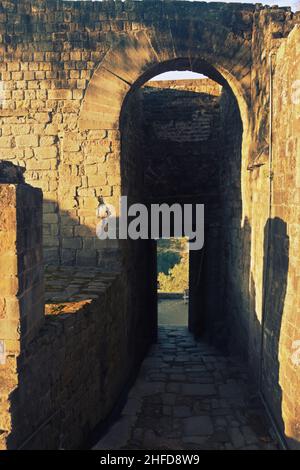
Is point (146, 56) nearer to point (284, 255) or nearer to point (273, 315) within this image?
point (284, 255)

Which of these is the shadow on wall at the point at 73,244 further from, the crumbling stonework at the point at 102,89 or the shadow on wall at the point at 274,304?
the shadow on wall at the point at 274,304

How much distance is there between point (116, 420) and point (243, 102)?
551 cm

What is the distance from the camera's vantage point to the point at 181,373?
7152 millimetres

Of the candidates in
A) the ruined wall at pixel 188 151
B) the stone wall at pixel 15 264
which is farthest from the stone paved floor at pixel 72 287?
the ruined wall at pixel 188 151

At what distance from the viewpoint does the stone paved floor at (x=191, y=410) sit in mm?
4855

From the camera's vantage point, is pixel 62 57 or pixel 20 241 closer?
pixel 20 241

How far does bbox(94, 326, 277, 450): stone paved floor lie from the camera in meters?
4.86

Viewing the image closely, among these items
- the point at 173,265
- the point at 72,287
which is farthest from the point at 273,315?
the point at 173,265

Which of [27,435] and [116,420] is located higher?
[27,435]

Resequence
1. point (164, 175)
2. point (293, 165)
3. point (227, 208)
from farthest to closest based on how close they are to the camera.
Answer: point (164, 175) → point (227, 208) → point (293, 165)

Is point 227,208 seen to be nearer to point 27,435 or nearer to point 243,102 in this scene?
point 243,102

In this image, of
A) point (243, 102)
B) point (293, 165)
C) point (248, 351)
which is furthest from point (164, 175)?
point (293, 165)

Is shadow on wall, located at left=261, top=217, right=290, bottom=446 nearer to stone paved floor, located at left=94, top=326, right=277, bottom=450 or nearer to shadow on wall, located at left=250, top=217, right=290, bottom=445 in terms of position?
shadow on wall, located at left=250, top=217, right=290, bottom=445

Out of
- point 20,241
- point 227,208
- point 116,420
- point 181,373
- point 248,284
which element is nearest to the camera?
point 20,241
